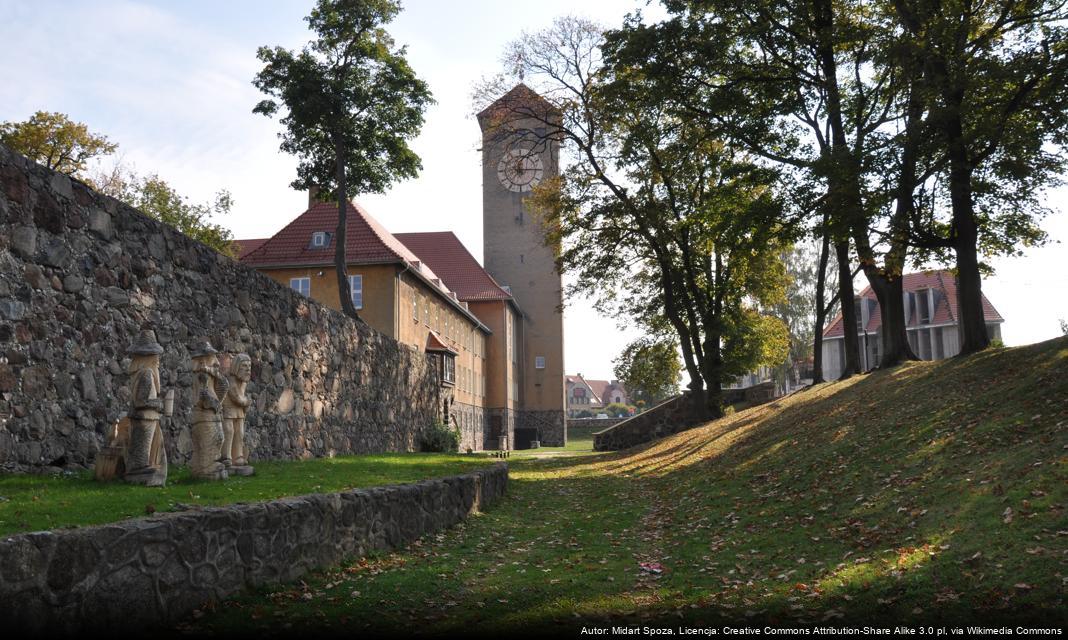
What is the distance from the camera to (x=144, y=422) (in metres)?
8.76

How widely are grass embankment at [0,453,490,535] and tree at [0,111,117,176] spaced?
30.8m

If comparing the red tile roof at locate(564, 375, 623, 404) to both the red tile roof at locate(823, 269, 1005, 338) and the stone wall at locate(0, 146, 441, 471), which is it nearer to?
the red tile roof at locate(823, 269, 1005, 338)

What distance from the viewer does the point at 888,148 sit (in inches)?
660

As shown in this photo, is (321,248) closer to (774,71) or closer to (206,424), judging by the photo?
(774,71)

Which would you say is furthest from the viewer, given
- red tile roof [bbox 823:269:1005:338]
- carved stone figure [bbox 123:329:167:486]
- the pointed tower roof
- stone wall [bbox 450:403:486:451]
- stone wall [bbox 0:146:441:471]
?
red tile roof [bbox 823:269:1005:338]

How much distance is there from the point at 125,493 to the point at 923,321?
54.8m

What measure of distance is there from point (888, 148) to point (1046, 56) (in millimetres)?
3276

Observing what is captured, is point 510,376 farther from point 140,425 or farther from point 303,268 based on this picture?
point 140,425

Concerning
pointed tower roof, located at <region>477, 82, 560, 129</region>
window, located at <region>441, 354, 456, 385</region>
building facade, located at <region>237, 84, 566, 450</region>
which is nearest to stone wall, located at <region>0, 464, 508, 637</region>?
pointed tower roof, located at <region>477, 82, 560, 129</region>

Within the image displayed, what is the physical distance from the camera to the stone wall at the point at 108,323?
360 inches

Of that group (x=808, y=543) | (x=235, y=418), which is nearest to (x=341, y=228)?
(x=235, y=418)

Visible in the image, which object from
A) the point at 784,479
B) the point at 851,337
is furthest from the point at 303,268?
the point at 784,479

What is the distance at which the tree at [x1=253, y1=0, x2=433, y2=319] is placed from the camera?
102 feet

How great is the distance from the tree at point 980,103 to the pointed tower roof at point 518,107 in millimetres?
14918
